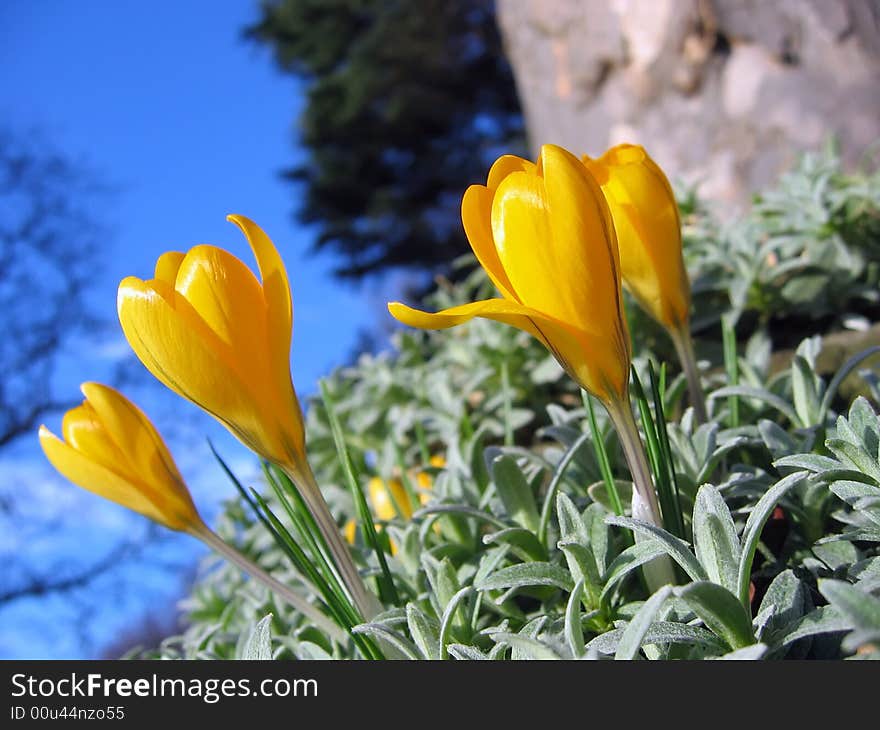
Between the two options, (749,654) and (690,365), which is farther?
(690,365)

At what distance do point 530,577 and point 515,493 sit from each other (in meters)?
0.19

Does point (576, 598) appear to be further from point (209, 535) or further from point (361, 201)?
point (361, 201)

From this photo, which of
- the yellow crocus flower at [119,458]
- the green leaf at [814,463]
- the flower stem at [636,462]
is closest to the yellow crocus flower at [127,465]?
the yellow crocus flower at [119,458]

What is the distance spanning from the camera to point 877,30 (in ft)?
8.31

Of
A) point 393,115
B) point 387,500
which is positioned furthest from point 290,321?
point 393,115

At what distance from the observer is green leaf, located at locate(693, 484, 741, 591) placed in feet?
2.22

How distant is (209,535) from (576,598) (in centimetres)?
42

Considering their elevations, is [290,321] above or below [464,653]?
above

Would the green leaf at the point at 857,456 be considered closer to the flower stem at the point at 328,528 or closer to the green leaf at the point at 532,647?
the green leaf at the point at 532,647

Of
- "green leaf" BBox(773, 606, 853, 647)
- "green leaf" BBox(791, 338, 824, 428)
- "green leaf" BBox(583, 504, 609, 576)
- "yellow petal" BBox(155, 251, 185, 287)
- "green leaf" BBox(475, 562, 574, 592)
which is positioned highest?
"yellow petal" BBox(155, 251, 185, 287)

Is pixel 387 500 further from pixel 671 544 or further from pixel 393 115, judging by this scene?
pixel 393 115

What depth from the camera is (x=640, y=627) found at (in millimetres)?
587

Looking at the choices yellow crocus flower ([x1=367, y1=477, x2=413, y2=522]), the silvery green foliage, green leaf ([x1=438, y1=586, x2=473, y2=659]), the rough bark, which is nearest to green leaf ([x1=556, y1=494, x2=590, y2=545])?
the silvery green foliage

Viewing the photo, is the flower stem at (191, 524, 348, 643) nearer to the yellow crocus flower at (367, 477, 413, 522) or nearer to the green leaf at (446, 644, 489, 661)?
the green leaf at (446, 644, 489, 661)
